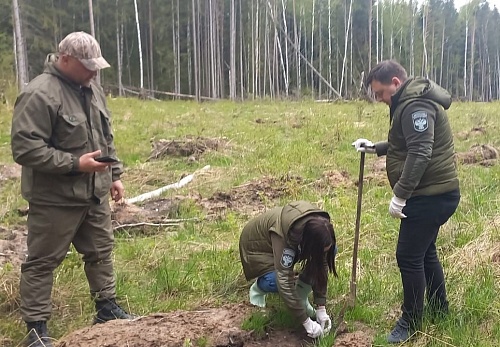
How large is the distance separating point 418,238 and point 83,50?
7.39 ft

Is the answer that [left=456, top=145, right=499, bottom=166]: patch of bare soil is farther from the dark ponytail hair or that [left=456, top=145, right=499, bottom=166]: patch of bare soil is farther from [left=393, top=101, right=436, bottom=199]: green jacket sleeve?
the dark ponytail hair

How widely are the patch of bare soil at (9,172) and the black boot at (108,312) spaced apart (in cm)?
473

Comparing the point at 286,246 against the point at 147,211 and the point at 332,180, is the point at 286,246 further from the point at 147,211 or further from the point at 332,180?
the point at 332,180

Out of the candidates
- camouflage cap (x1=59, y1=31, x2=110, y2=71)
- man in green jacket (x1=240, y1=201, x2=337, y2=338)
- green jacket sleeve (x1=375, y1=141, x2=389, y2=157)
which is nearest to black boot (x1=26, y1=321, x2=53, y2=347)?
man in green jacket (x1=240, y1=201, x2=337, y2=338)

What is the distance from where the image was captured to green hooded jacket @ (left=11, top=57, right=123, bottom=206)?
2.89 meters

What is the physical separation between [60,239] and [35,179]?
399 mm

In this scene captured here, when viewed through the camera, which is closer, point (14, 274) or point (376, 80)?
point (376, 80)

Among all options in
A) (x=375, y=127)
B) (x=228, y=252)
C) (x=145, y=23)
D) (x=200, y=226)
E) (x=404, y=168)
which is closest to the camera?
(x=404, y=168)

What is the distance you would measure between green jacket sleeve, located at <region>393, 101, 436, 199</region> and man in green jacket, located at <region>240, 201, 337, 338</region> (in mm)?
531

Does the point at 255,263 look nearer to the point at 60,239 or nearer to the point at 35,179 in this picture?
the point at 60,239

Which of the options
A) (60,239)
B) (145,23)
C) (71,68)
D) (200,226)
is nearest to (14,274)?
(60,239)

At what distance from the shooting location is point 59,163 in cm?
291

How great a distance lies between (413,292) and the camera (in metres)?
3.04

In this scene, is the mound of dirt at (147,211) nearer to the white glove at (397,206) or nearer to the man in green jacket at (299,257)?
the man in green jacket at (299,257)
